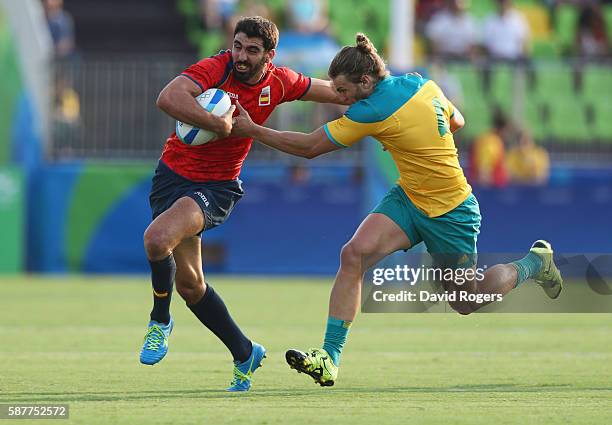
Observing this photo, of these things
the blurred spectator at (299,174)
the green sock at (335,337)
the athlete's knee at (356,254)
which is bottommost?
the blurred spectator at (299,174)

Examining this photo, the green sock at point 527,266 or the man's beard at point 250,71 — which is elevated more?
the man's beard at point 250,71

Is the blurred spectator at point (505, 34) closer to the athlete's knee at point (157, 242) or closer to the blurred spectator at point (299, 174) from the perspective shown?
the blurred spectator at point (299, 174)

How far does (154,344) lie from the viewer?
8516 millimetres

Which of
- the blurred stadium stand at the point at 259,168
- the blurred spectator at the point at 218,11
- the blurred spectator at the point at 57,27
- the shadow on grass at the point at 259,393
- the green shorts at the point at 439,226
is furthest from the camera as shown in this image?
the blurred spectator at the point at 218,11

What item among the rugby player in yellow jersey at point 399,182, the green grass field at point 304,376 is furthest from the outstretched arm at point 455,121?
Answer: the green grass field at point 304,376

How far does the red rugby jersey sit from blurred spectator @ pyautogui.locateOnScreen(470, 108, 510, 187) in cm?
982

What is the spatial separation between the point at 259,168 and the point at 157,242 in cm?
1053

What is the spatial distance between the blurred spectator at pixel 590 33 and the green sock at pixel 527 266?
14124 millimetres

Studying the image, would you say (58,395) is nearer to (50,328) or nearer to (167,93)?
(167,93)

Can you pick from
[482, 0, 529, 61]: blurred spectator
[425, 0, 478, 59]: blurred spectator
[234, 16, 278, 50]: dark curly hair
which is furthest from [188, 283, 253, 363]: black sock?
[482, 0, 529, 61]: blurred spectator

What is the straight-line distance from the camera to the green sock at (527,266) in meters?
9.13

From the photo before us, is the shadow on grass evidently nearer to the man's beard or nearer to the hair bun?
the man's beard

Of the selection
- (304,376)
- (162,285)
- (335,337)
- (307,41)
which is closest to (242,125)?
(162,285)

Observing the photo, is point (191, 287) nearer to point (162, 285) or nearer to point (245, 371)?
→ point (162, 285)
